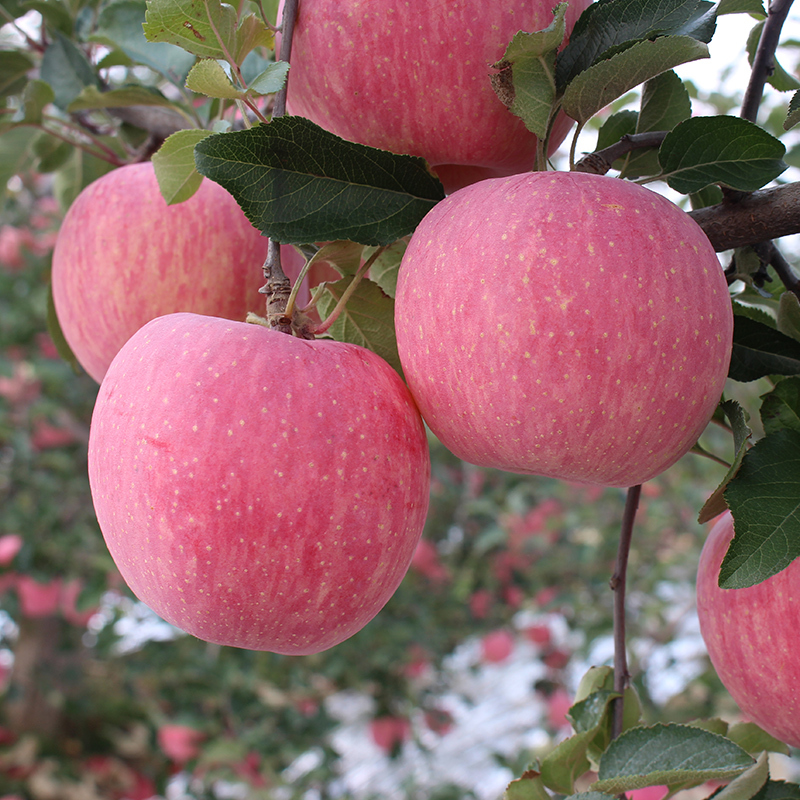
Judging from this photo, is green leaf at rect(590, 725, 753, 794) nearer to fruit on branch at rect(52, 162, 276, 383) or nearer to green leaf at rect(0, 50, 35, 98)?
fruit on branch at rect(52, 162, 276, 383)

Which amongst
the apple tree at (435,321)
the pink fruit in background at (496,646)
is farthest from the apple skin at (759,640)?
the pink fruit in background at (496,646)

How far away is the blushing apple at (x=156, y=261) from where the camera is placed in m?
0.64

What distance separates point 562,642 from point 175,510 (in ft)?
8.53

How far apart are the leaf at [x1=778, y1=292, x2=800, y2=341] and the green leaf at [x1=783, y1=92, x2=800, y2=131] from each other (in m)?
0.12

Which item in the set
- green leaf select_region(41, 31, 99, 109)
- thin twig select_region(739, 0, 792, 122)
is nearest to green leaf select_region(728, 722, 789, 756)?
thin twig select_region(739, 0, 792, 122)

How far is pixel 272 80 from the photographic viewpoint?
452mm

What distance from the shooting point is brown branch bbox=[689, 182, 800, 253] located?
1.67 ft

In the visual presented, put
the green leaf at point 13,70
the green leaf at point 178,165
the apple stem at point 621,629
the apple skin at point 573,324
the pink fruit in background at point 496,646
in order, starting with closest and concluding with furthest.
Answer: the apple skin at point 573,324, the green leaf at point 178,165, the apple stem at point 621,629, the green leaf at point 13,70, the pink fruit in background at point 496,646

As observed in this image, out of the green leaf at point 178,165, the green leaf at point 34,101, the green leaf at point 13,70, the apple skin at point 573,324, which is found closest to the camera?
the apple skin at point 573,324

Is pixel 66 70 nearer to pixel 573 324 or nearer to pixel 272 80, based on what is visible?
pixel 272 80

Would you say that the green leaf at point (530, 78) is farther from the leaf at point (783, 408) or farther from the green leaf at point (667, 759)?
the green leaf at point (667, 759)

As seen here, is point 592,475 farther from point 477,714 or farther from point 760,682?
point 477,714

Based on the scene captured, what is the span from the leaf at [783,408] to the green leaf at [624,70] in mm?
247

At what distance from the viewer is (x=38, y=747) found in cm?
261
